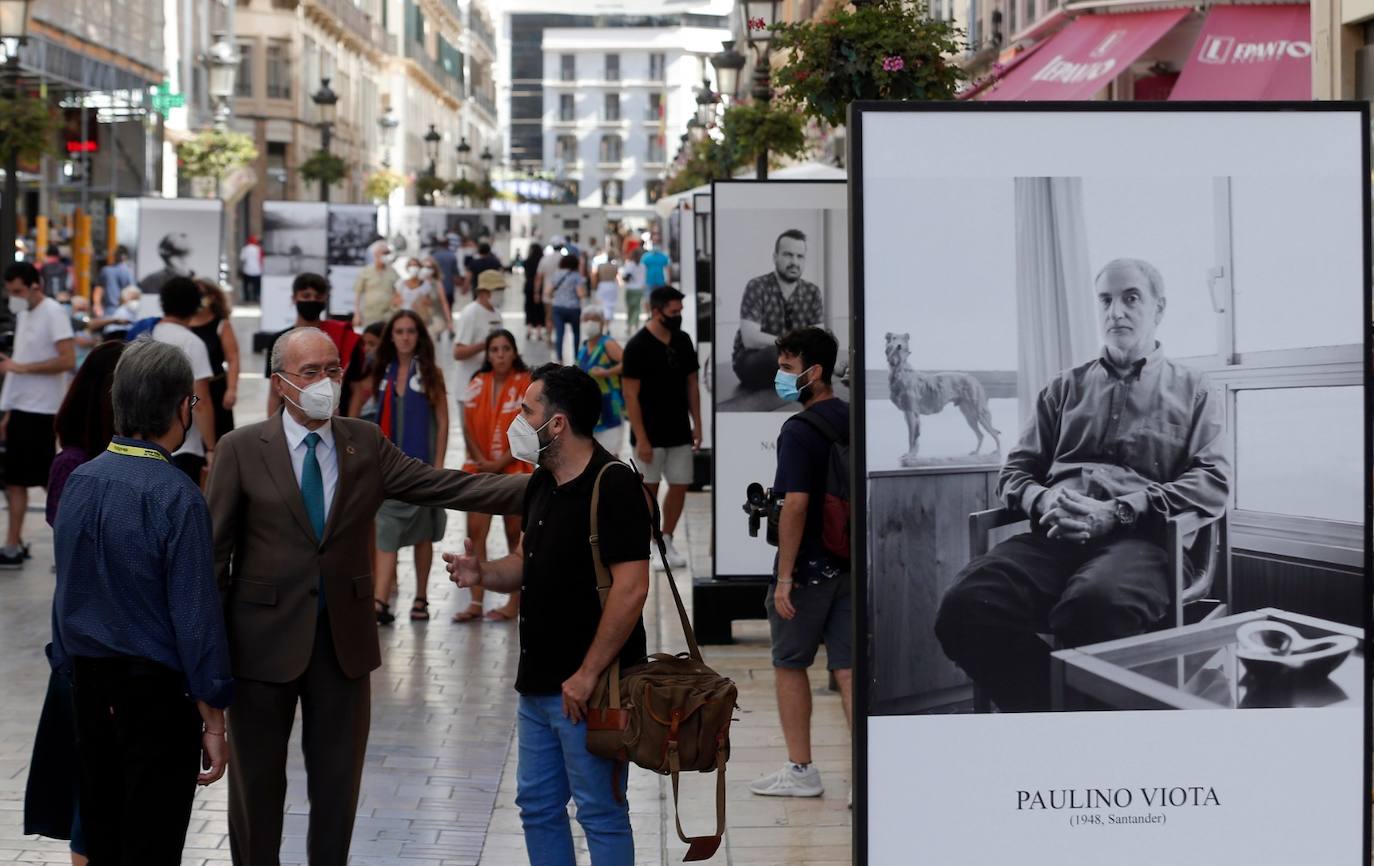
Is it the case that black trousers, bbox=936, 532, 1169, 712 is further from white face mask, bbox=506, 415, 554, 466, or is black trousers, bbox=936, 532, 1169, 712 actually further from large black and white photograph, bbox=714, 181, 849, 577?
large black and white photograph, bbox=714, 181, 849, 577

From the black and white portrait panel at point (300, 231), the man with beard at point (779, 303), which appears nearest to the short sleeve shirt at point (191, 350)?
the man with beard at point (779, 303)

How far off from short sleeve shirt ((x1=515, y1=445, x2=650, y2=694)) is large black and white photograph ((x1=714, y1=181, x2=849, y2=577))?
5087 mm

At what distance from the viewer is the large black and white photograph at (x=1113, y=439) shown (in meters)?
4.33

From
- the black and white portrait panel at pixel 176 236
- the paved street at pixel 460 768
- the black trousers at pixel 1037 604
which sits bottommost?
the paved street at pixel 460 768

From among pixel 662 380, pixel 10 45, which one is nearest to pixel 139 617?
pixel 662 380

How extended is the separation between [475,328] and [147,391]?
9.92 m

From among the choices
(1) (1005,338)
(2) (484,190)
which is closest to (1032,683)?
(1) (1005,338)

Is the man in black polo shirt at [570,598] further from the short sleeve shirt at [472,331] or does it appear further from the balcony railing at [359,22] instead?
the balcony railing at [359,22]

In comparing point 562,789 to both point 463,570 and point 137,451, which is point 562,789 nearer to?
point 463,570

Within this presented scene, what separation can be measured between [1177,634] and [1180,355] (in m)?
0.61

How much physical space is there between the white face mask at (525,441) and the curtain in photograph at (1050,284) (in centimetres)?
131

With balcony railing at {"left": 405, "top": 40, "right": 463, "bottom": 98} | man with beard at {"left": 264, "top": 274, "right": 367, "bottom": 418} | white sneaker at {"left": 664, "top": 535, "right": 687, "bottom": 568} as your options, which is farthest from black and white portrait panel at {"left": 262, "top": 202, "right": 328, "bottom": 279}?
balcony railing at {"left": 405, "top": 40, "right": 463, "bottom": 98}

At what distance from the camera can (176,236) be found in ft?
82.5

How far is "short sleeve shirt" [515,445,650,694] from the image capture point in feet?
16.5
